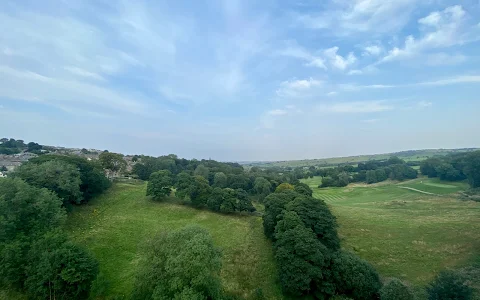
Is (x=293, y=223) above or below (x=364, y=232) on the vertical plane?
above

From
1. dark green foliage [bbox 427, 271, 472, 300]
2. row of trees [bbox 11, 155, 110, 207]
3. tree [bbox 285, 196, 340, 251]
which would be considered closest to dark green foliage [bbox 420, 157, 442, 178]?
tree [bbox 285, 196, 340, 251]

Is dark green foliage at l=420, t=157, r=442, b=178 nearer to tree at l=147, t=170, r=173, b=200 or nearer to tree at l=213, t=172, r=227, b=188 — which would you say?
tree at l=213, t=172, r=227, b=188

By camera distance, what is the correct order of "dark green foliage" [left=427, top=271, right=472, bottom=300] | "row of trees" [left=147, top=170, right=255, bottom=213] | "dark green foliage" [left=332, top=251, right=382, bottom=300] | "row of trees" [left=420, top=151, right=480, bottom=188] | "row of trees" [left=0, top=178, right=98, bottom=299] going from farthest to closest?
"row of trees" [left=420, top=151, right=480, bottom=188] < "row of trees" [left=147, top=170, right=255, bottom=213] < "dark green foliage" [left=332, top=251, right=382, bottom=300] < "row of trees" [left=0, top=178, right=98, bottom=299] < "dark green foliage" [left=427, top=271, right=472, bottom=300]

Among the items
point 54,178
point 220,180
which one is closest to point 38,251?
point 54,178

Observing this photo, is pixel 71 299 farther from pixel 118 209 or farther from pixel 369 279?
pixel 369 279

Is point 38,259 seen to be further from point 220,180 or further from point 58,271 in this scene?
point 220,180

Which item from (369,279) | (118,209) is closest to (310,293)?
(369,279)
